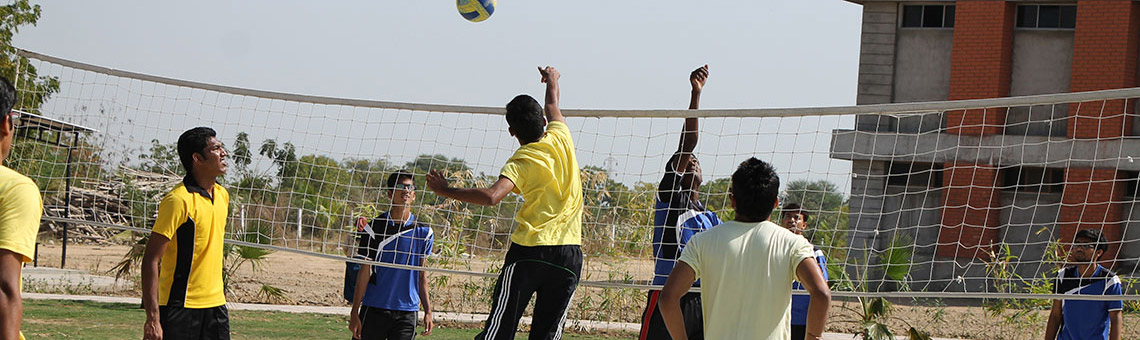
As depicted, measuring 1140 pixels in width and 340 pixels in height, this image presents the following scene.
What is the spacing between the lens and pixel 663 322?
251 inches

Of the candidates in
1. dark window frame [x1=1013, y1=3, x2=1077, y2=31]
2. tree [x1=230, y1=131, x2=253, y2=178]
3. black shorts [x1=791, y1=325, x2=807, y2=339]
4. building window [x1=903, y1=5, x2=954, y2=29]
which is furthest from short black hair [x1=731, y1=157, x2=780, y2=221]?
building window [x1=903, y1=5, x2=954, y2=29]

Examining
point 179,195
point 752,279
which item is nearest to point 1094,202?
point 752,279

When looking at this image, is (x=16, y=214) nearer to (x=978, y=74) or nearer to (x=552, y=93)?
(x=552, y=93)

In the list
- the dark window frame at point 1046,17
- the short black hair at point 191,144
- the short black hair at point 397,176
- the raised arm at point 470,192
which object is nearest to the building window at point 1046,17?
the dark window frame at point 1046,17

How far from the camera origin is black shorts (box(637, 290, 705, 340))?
20.7 feet

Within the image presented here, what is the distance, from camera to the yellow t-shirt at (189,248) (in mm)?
5535

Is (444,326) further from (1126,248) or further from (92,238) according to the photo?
(92,238)

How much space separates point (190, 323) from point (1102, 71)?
20.4 m

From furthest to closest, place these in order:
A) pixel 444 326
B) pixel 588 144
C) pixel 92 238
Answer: pixel 92 238 → pixel 444 326 → pixel 588 144

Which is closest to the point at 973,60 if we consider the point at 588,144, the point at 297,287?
the point at 297,287

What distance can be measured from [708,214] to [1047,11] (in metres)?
18.7

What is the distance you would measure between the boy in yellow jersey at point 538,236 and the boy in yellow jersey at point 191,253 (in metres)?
1.36

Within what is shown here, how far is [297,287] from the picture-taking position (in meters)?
18.0

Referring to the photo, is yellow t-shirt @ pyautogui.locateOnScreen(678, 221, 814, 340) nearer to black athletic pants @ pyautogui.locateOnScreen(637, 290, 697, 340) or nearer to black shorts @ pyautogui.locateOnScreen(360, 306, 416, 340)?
black athletic pants @ pyautogui.locateOnScreen(637, 290, 697, 340)
